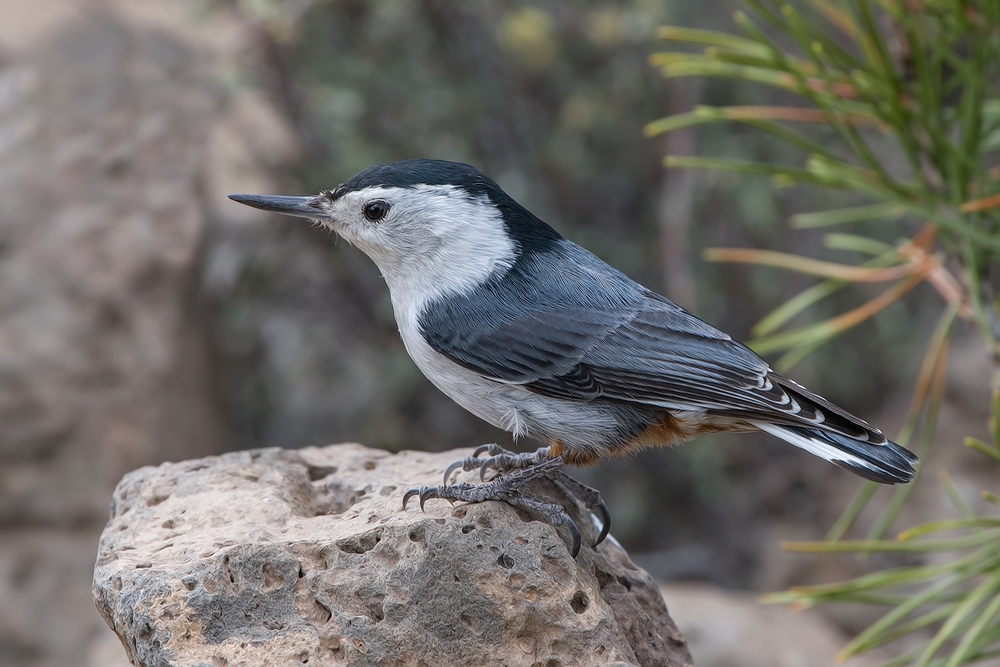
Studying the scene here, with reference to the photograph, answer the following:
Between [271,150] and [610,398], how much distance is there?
333cm

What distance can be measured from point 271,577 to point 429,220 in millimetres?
1149

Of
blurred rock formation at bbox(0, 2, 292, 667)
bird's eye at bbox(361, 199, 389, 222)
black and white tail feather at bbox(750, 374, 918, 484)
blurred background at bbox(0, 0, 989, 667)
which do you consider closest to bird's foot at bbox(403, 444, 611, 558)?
black and white tail feather at bbox(750, 374, 918, 484)

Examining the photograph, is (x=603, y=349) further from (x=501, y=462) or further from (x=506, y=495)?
(x=506, y=495)

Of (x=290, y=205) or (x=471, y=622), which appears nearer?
(x=471, y=622)

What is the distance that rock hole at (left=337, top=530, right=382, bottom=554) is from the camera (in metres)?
2.15

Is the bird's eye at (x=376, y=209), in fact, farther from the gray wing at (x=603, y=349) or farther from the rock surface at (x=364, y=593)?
the rock surface at (x=364, y=593)

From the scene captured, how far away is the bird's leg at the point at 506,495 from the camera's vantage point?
231 centimetres

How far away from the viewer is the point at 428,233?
9.20 ft

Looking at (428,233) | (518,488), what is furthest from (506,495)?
(428,233)

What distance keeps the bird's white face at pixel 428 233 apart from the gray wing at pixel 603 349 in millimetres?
84

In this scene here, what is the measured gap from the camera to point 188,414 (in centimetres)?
536

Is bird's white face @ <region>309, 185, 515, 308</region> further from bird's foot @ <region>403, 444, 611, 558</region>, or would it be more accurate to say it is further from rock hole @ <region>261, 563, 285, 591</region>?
rock hole @ <region>261, 563, 285, 591</region>

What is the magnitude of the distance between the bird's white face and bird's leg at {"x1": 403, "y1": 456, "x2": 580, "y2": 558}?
0.64 meters

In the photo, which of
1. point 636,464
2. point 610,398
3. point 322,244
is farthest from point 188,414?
point 610,398
